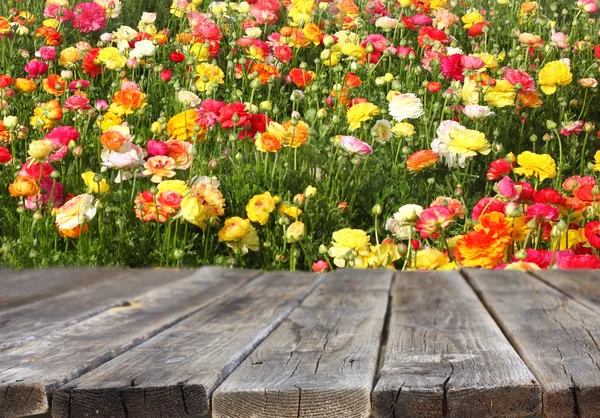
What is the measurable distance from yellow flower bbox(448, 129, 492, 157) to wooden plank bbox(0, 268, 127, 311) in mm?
1161

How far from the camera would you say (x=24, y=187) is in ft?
9.11

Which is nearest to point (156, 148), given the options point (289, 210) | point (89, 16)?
point (289, 210)

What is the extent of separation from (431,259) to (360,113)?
0.82 m

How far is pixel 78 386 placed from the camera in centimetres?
127

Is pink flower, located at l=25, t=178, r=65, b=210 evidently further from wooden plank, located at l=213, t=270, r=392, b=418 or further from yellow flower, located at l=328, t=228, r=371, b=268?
wooden plank, located at l=213, t=270, r=392, b=418

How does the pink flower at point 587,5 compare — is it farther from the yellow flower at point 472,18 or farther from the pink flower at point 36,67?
the pink flower at point 36,67

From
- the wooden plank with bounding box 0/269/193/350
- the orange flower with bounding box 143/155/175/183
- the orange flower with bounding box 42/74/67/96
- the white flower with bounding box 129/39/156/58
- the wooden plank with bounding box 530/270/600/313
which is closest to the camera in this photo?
the wooden plank with bounding box 0/269/193/350

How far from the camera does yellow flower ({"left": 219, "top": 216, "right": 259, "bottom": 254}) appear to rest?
9.05 ft

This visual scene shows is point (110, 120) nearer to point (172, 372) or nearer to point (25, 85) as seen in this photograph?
point (25, 85)

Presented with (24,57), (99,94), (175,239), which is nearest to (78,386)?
(175,239)

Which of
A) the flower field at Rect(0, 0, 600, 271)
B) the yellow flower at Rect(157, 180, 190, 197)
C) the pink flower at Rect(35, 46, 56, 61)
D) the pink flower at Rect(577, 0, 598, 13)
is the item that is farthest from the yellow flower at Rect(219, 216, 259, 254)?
the pink flower at Rect(577, 0, 598, 13)

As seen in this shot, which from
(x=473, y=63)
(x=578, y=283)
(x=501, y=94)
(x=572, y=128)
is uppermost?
(x=473, y=63)

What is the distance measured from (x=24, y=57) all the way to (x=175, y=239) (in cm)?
199

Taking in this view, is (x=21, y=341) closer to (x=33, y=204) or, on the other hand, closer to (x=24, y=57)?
(x=33, y=204)
